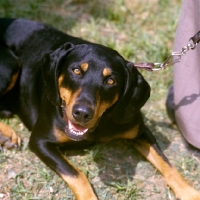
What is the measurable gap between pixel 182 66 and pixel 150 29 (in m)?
2.08

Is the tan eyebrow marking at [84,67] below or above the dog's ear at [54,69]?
above

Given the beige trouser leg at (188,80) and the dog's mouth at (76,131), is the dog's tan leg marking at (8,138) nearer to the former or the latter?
the dog's mouth at (76,131)

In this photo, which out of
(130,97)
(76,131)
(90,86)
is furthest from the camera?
(130,97)

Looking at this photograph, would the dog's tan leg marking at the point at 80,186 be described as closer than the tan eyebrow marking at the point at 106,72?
No

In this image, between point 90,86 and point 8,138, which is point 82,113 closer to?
point 90,86

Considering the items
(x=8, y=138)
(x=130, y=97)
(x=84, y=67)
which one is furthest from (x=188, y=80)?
(x=8, y=138)

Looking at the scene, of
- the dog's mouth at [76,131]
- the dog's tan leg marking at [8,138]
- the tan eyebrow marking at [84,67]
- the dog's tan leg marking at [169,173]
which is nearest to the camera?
the tan eyebrow marking at [84,67]

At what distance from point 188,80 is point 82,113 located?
4.81ft

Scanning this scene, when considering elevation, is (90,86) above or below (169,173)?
above

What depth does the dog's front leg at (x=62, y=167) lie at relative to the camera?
363cm

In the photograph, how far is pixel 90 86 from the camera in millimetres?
3369

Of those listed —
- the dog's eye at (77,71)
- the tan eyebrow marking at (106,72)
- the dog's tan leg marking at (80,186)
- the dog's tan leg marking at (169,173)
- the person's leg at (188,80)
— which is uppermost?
the tan eyebrow marking at (106,72)

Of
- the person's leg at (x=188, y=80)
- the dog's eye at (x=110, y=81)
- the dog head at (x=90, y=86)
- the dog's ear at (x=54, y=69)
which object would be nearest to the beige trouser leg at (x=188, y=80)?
the person's leg at (x=188, y=80)

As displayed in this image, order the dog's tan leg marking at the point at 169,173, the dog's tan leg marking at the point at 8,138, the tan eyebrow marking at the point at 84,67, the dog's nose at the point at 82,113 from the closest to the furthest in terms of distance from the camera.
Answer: the dog's nose at the point at 82,113
the tan eyebrow marking at the point at 84,67
the dog's tan leg marking at the point at 169,173
the dog's tan leg marking at the point at 8,138
